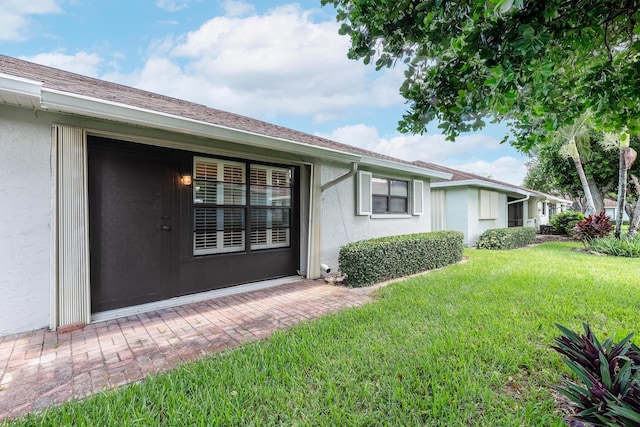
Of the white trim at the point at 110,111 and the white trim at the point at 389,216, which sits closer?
the white trim at the point at 110,111

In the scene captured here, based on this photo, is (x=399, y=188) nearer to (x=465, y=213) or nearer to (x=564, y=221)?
(x=465, y=213)

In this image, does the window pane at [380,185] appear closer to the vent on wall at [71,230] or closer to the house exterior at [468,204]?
the house exterior at [468,204]

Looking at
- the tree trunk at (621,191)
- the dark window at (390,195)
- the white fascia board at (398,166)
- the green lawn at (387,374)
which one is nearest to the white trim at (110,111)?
the white fascia board at (398,166)

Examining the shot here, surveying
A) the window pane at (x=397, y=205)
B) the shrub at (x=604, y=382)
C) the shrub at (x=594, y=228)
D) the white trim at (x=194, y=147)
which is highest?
the white trim at (x=194, y=147)

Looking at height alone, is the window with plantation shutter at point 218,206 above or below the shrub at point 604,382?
above

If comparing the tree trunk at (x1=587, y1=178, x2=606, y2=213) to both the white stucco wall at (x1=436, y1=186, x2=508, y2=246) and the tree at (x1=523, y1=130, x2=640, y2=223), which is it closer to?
the tree at (x1=523, y1=130, x2=640, y2=223)

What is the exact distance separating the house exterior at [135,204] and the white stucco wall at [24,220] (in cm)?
1

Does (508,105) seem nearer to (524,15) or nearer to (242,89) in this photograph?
(524,15)

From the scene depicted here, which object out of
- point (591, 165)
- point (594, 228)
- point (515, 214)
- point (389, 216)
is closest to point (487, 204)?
point (594, 228)

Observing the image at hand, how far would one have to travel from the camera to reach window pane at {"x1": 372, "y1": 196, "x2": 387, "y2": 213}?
294 inches

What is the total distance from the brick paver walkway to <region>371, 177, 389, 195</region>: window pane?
363 centimetres

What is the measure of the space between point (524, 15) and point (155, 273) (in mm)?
5015

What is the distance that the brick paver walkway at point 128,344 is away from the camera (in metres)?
2.29

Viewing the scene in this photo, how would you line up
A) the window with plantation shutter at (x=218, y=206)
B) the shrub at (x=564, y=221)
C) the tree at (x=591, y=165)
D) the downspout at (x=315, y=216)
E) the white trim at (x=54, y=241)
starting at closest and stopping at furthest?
the white trim at (x=54, y=241) < the window with plantation shutter at (x=218, y=206) < the downspout at (x=315, y=216) < the tree at (x=591, y=165) < the shrub at (x=564, y=221)
